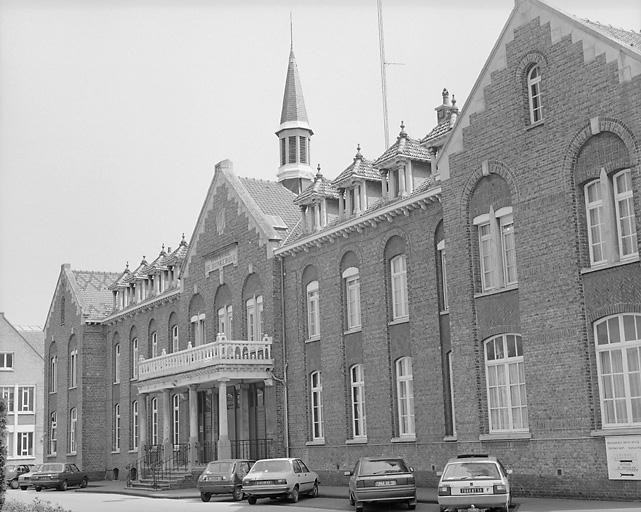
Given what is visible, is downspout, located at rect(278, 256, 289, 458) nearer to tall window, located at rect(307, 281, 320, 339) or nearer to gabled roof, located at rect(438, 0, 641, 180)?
tall window, located at rect(307, 281, 320, 339)

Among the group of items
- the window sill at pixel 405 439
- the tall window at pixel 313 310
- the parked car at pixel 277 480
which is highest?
the tall window at pixel 313 310

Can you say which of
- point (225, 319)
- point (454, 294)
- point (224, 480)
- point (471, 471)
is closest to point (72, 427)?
point (225, 319)

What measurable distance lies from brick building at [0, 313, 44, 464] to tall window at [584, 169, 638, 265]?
5842 centimetres

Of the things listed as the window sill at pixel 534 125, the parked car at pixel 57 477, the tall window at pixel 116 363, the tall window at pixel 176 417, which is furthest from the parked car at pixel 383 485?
the tall window at pixel 116 363

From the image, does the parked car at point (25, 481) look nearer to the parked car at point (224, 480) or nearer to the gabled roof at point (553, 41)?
the parked car at point (224, 480)

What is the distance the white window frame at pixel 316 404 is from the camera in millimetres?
34219

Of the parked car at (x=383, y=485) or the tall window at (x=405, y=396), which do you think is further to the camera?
the tall window at (x=405, y=396)

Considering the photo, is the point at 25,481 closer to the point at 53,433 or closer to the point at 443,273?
the point at 53,433

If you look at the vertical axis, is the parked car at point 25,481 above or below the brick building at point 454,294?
below

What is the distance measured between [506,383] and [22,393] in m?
57.9

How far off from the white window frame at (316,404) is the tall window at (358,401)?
203cm

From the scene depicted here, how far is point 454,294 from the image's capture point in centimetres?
2678

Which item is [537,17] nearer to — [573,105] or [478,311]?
[573,105]

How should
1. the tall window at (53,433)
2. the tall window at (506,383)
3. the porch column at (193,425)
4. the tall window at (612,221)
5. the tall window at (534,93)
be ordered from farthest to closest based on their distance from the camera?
the tall window at (53,433) → the porch column at (193,425) → the tall window at (534,93) → the tall window at (506,383) → the tall window at (612,221)
